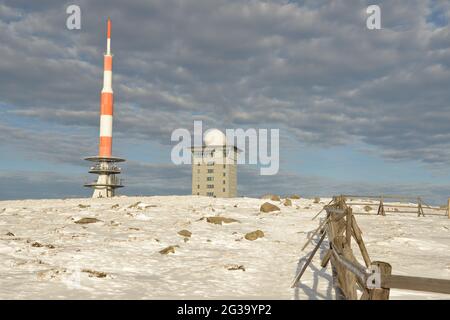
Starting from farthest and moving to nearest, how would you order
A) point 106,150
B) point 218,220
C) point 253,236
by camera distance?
point 106,150, point 218,220, point 253,236

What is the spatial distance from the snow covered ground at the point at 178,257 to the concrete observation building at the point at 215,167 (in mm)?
75794

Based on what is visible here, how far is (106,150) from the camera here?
73750 mm

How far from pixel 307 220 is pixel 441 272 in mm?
14109

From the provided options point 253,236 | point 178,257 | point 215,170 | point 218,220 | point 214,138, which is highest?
point 214,138

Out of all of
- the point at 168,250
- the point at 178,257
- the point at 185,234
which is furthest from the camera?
the point at 185,234

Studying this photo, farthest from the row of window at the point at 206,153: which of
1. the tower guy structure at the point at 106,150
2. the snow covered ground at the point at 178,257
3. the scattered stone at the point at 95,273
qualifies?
the scattered stone at the point at 95,273

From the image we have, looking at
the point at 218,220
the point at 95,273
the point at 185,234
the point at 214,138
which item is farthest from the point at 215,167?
the point at 95,273

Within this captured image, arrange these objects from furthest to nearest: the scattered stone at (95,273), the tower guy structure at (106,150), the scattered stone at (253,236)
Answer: the tower guy structure at (106,150) < the scattered stone at (253,236) < the scattered stone at (95,273)

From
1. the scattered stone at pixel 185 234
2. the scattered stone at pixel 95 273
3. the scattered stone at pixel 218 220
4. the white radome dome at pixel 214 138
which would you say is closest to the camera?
the scattered stone at pixel 95 273

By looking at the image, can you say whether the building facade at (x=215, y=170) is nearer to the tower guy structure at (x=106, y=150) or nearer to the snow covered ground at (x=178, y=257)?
the tower guy structure at (x=106, y=150)

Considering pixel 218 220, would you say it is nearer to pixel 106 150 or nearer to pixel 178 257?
pixel 178 257

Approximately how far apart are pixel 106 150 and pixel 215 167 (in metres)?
36.7

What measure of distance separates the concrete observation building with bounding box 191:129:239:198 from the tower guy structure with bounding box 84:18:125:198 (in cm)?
3136

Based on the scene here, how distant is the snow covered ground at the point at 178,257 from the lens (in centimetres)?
1185
